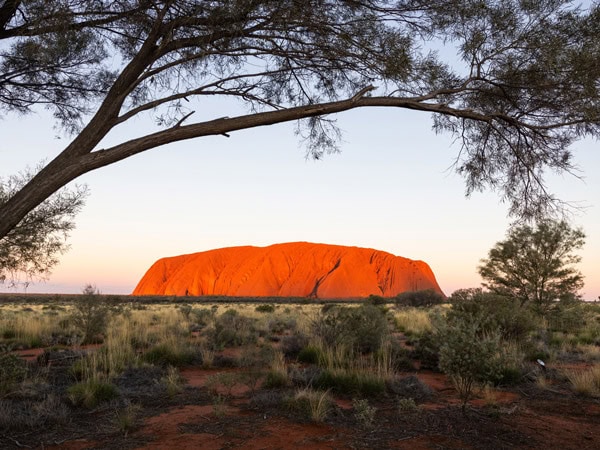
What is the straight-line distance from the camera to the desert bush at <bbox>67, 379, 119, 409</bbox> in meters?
5.60

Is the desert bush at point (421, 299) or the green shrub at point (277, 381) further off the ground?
the desert bush at point (421, 299)

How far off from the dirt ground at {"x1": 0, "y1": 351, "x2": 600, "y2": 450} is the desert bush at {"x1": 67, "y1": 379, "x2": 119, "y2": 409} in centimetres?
21

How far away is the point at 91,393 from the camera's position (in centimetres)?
568

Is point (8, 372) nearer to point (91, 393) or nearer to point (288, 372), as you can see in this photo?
point (91, 393)

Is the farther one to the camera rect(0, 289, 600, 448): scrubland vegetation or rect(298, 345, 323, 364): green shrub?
rect(298, 345, 323, 364): green shrub

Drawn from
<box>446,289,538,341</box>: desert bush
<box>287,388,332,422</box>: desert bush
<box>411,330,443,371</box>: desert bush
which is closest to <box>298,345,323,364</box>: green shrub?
<box>411,330,443,371</box>: desert bush

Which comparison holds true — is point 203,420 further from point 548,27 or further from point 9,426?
point 548,27

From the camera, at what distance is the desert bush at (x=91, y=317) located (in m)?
11.3

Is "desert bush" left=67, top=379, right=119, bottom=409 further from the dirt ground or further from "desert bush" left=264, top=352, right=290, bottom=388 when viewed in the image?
"desert bush" left=264, top=352, right=290, bottom=388

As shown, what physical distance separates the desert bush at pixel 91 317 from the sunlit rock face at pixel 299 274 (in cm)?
5601

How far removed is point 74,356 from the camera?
831 centimetres

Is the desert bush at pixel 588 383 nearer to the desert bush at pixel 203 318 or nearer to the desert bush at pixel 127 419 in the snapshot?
the desert bush at pixel 127 419

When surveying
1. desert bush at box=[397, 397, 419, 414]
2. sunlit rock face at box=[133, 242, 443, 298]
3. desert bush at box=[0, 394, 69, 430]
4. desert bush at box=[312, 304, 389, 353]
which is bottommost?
desert bush at box=[0, 394, 69, 430]

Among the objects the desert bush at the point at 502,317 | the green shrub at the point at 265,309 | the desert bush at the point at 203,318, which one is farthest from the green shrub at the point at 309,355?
the green shrub at the point at 265,309
